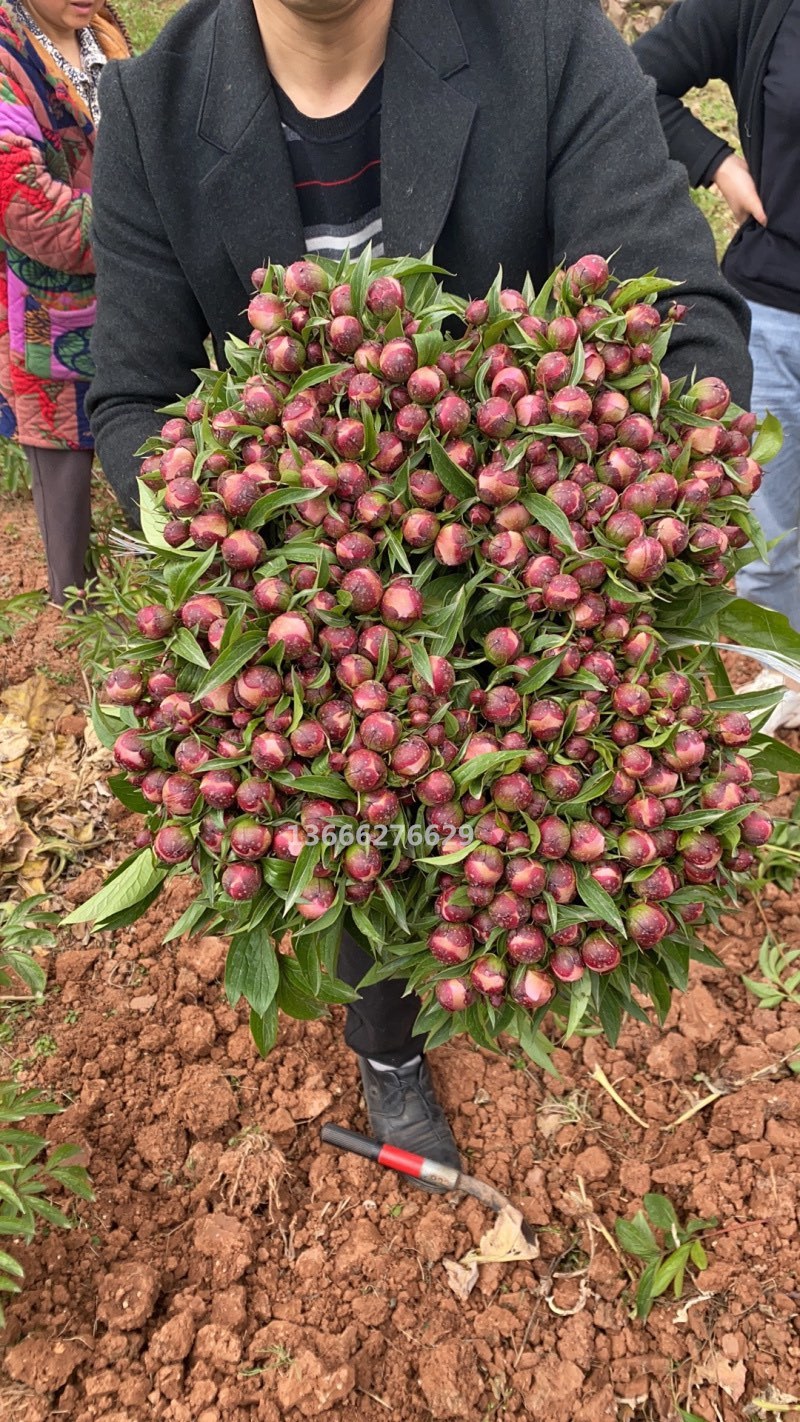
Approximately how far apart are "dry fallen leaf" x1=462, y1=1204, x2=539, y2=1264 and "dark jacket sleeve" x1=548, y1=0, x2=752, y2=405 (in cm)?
176

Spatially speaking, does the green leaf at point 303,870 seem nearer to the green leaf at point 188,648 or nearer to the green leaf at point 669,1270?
the green leaf at point 188,648

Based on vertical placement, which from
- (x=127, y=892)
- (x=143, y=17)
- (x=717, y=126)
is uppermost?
(x=143, y=17)

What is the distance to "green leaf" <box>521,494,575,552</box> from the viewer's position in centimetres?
99

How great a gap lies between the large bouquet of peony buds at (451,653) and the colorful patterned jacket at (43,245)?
1687 mm

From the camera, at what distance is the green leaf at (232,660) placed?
974 millimetres

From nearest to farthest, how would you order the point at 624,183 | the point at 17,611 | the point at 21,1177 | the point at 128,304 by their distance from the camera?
the point at 624,183, the point at 21,1177, the point at 128,304, the point at 17,611

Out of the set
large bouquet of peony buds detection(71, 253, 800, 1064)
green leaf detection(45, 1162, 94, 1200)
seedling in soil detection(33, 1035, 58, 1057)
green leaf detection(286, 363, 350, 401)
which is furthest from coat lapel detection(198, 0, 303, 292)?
seedling in soil detection(33, 1035, 58, 1057)

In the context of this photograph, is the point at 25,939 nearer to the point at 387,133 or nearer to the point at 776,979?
the point at 387,133

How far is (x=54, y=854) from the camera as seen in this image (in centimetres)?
283

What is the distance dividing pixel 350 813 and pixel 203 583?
304 millimetres

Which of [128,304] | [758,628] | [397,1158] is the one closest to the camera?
[758,628]

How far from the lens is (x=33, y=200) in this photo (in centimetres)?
238

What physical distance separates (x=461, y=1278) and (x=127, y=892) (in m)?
1.40

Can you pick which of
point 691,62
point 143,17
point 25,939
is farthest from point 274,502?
point 143,17
